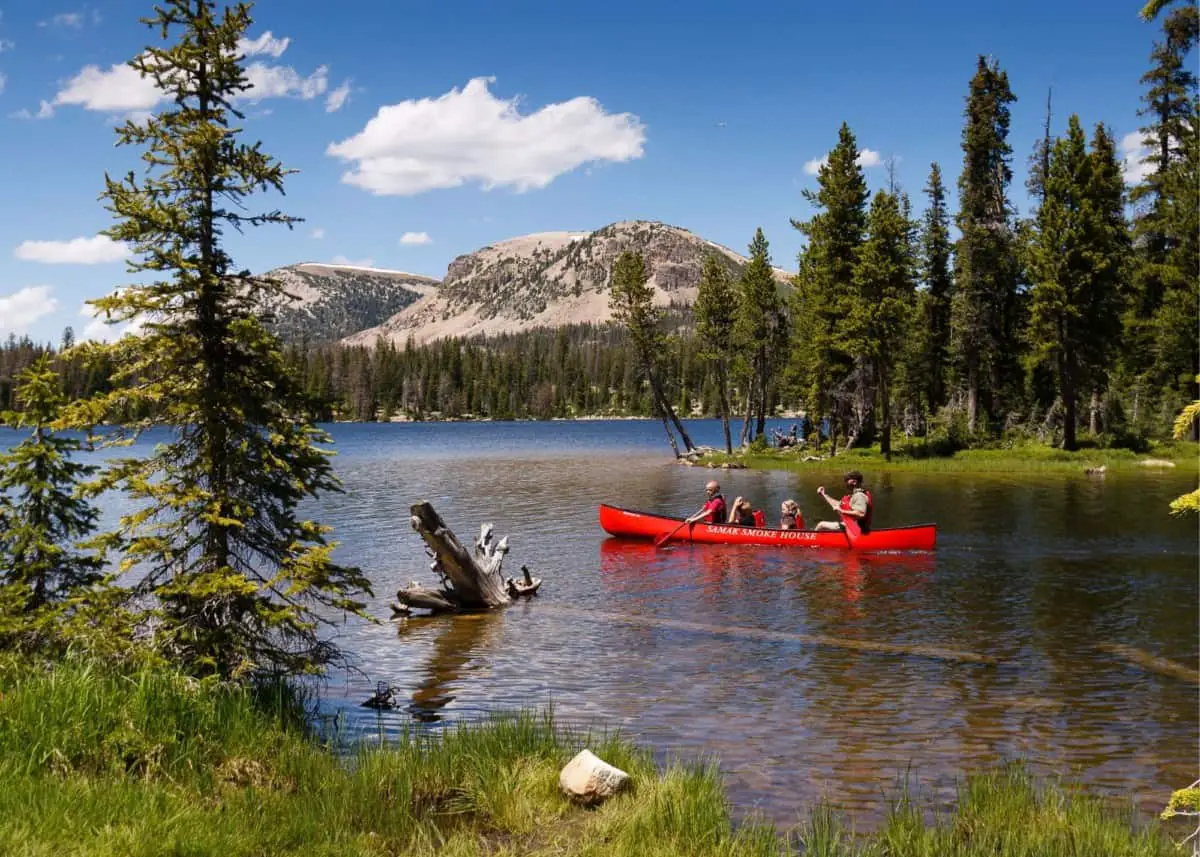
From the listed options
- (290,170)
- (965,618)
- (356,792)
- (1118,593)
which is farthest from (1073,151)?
(356,792)

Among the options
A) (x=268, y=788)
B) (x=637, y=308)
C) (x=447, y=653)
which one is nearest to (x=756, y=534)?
(x=447, y=653)

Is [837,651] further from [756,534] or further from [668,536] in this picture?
[668,536]

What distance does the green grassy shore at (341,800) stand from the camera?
6.21 m

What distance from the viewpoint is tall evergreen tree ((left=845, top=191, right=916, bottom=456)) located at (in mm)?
48844

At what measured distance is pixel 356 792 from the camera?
7469mm

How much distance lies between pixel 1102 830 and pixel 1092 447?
159 feet

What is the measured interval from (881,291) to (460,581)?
38.0m

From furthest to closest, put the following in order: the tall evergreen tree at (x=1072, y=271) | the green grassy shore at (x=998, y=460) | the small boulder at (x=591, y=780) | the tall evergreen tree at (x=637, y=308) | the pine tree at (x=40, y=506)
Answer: the tall evergreen tree at (x=637, y=308) → the tall evergreen tree at (x=1072, y=271) → the green grassy shore at (x=998, y=460) → the pine tree at (x=40, y=506) → the small boulder at (x=591, y=780)

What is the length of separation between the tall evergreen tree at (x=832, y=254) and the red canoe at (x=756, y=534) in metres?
28.4

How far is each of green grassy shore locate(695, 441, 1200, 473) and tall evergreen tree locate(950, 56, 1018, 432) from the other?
4075mm

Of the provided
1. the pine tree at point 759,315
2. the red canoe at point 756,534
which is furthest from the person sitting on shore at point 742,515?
the pine tree at point 759,315

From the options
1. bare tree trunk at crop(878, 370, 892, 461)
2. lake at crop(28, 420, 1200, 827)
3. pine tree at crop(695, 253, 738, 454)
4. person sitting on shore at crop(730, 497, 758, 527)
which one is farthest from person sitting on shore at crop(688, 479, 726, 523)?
pine tree at crop(695, 253, 738, 454)

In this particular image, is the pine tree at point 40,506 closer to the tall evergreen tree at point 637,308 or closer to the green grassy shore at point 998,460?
the green grassy shore at point 998,460

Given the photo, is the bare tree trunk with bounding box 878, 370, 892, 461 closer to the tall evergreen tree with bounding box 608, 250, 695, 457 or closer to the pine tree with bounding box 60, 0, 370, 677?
the tall evergreen tree with bounding box 608, 250, 695, 457
